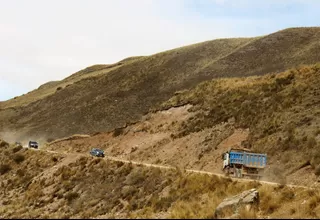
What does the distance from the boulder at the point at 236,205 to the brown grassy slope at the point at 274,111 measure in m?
12.7

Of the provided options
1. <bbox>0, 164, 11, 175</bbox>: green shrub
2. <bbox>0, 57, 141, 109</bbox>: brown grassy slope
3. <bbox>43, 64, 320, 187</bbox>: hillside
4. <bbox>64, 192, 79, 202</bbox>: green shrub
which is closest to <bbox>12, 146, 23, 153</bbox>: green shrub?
<bbox>0, 164, 11, 175</bbox>: green shrub

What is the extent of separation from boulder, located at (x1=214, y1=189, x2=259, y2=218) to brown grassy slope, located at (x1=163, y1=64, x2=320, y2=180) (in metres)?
12.7

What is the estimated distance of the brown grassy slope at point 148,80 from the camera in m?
Result: 88.6

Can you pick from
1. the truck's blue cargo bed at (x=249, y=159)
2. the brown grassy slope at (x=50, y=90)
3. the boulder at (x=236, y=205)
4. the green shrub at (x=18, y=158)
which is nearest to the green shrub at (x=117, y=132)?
the green shrub at (x=18, y=158)

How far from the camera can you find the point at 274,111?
46406 mm

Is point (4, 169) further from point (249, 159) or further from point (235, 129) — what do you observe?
point (249, 159)

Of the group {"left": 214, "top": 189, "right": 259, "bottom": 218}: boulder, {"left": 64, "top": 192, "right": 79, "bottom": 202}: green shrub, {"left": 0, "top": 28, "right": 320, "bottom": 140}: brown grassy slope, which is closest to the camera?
{"left": 214, "top": 189, "right": 259, "bottom": 218}: boulder

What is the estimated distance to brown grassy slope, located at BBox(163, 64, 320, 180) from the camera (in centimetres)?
3638

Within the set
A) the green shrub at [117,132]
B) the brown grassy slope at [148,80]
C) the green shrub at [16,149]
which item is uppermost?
the brown grassy slope at [148,80]

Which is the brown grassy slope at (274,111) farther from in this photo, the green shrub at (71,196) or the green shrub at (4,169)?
the green shrub at (4,169)

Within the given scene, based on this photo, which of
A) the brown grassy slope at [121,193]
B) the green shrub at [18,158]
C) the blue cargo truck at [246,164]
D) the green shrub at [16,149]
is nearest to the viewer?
the brown grassy slope at [121,193]

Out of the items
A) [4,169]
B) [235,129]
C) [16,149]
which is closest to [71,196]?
[4,169]

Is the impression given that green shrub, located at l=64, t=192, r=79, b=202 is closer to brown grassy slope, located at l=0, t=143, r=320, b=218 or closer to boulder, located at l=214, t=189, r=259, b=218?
brown grassy slope, located at l=0, t=143, r=320, b=218

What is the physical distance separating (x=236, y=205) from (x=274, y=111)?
97.3 feet
